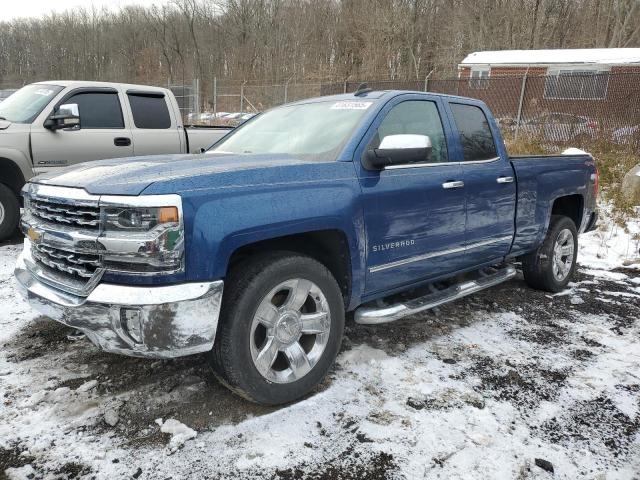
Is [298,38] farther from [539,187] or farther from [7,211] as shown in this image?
[539,187]

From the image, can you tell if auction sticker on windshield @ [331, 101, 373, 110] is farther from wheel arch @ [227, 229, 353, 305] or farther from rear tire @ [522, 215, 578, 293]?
rear tire @ [522, 215, 578, 293]

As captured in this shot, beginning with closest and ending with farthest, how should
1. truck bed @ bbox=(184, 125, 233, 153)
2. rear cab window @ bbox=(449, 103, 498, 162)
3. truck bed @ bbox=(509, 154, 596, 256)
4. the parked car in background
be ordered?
rear cab window @ bbox=(449, 103, 498, 162) → truck bed @ bbox=(509, 154, 596, 256) → truck bed @ bbox=(184, 125, 233, 153) → the parked car in background

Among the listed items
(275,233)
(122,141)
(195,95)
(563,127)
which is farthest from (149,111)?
(195,95)

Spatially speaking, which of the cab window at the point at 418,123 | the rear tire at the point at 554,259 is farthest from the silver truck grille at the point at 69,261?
the rear tire at the point at 554,259

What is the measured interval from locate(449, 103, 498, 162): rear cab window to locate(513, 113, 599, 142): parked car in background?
30.2 ft

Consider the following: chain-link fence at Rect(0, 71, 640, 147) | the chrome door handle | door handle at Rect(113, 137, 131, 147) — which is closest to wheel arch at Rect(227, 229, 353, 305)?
the chrome door handle

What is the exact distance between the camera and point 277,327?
2.71m

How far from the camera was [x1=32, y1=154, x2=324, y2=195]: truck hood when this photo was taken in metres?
2.36

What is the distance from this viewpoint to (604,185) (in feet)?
32.9

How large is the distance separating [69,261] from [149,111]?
5022 millimetres

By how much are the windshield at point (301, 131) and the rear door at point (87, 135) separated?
10.3ft

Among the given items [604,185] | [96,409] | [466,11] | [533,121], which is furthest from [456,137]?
[466,11]

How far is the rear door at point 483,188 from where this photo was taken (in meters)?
3.81

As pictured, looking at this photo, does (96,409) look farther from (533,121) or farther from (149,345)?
(533,121)
